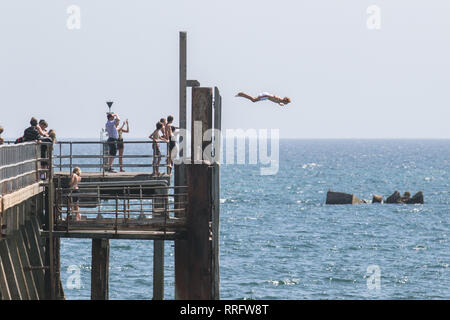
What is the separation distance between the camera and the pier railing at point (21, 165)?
19.2 meters

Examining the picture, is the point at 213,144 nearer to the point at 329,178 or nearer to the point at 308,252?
the point at 308,252

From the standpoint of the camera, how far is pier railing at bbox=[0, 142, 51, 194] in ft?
63.0

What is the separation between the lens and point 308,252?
5628cm

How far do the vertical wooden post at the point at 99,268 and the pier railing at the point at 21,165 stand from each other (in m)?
2.03

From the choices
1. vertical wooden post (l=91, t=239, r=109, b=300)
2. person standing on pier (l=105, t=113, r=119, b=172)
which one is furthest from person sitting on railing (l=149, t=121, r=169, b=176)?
vertical wooden post (l=91, t=239, r=109, b=300)

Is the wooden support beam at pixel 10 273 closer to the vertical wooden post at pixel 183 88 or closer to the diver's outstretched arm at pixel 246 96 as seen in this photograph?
the vertical wooden post at pixel 183 88

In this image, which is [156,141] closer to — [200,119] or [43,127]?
[43,127]

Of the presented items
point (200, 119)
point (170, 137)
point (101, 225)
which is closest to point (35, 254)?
point (101, 225)

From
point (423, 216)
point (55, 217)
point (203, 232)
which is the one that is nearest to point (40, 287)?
point (55, 217)

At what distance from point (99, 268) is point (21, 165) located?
3.66m

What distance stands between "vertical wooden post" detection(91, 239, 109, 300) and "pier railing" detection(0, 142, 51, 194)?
203 cm

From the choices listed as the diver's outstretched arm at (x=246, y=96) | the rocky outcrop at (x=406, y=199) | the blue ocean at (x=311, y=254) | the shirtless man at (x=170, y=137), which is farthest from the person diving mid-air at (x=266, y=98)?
the rocky outcrop at (x=406, y=199)

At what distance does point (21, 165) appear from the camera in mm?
20953

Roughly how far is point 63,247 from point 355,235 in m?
19.2
